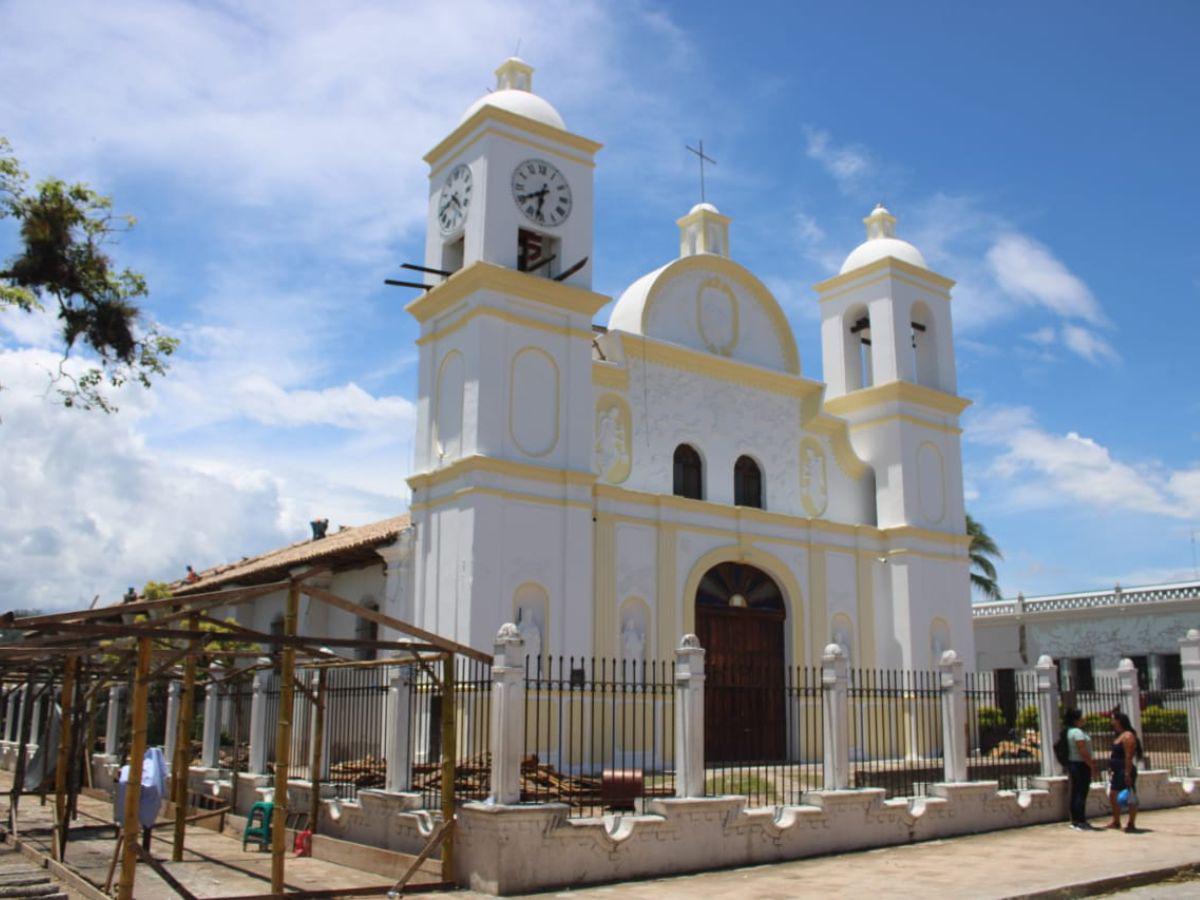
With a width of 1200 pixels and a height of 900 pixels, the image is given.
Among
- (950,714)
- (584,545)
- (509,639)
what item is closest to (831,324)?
(584,545)

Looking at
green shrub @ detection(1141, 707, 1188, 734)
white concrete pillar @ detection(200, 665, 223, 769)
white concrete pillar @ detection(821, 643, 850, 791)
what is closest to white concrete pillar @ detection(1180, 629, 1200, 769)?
green shrub @ detection(1141, 707, 1188, 734)

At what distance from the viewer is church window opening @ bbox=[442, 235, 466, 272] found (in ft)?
66.6

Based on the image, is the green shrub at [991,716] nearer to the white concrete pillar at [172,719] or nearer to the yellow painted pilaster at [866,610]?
the yellow painted pilaster at [866,610]

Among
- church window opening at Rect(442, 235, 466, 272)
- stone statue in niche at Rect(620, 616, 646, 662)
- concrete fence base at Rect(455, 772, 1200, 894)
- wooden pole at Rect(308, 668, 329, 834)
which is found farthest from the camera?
church window opening at Rect(442, 235, 466, 272)

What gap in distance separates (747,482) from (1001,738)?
7154mm

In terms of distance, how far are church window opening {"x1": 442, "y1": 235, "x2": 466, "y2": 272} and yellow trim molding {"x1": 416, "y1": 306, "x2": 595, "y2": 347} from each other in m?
1.36

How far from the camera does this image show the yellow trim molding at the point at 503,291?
18359 millimetres

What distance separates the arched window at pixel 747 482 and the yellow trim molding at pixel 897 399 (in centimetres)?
316

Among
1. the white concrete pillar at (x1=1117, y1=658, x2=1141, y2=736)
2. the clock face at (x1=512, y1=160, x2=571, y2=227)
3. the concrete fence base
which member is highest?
the clock face at (x1=512, y1=160, x2=571, y2=227)

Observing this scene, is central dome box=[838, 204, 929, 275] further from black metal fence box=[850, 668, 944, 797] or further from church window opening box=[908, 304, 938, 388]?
black metal fence box=[850, 668, 944, 797]

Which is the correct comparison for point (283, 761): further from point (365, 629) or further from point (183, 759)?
point (365, 629)

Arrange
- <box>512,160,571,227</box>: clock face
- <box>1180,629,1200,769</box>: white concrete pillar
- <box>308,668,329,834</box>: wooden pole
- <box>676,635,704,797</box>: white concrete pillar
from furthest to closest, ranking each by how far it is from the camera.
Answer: <box>512,160,571,227</box>: clock face
<box>1180,629,1200,769</box>: white concrete pillar
<box>308,668,329,834</box>: wooden pole
<box>676,635,704,797</box>: white concrete pillar

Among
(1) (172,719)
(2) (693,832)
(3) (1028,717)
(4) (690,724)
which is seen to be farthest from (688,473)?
(3) (1028,717)

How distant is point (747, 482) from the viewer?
72.0 feet
